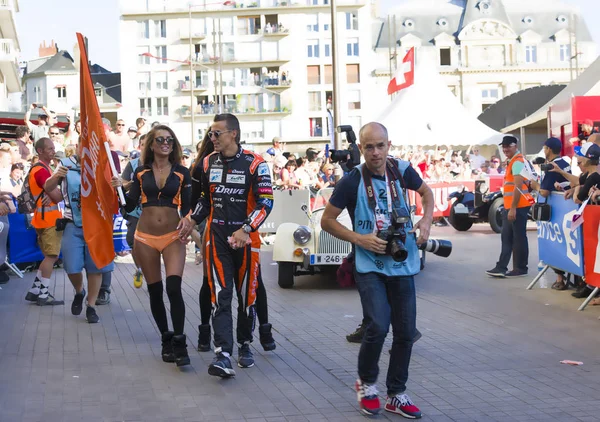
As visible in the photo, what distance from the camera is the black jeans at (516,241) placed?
532 inches

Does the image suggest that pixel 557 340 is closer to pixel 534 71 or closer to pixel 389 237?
pixel 389 237

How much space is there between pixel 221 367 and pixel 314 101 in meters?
82.2

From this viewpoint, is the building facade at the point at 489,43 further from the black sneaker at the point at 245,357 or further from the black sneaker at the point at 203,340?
the black sneaker at the point at 245,357

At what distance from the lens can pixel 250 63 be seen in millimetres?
89438

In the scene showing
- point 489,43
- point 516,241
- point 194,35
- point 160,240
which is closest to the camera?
point 160,240

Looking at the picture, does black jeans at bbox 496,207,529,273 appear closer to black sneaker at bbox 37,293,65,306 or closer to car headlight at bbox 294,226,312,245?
car headlight at bbox 294,226,312,245

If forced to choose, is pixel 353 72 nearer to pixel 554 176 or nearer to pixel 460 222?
pixel 460 222

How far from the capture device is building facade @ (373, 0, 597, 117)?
9612cm

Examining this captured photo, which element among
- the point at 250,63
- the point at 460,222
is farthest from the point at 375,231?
the point at 250,63

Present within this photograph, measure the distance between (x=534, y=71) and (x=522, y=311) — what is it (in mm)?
89248

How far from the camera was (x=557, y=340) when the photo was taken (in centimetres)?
871

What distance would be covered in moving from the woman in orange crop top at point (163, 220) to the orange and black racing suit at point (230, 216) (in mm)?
332

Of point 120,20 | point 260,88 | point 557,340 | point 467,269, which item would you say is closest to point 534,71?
point 260,88

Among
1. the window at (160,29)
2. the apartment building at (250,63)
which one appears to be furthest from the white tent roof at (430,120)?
the window at (160,29)
